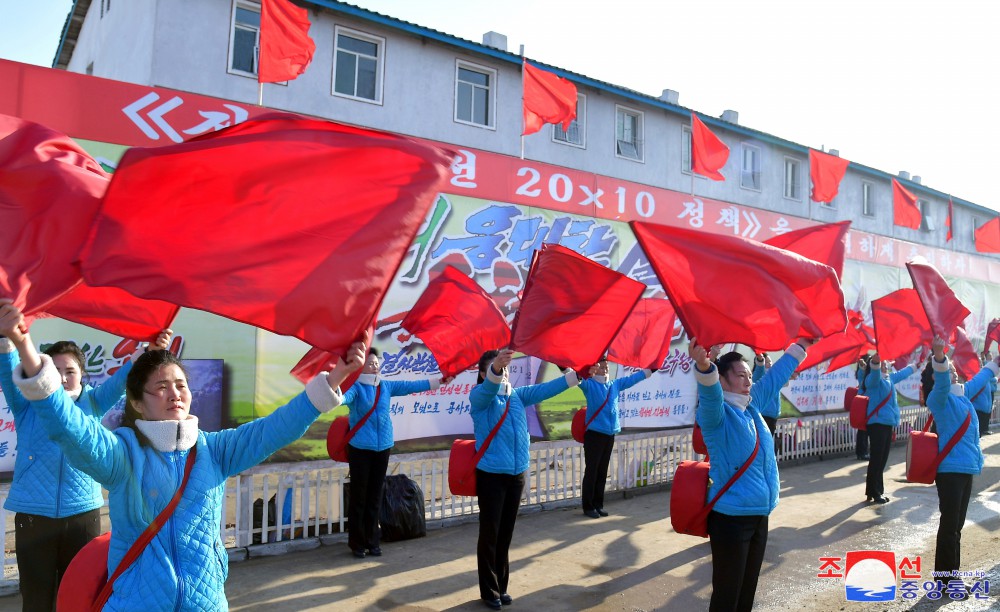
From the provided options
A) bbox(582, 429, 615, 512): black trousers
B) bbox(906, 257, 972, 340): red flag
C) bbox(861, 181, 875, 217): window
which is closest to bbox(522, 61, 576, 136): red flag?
bbox(582, 429, 615, 512): black trousers

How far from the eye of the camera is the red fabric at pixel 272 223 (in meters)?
2.45

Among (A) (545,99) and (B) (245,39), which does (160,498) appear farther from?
(B) (245,39)

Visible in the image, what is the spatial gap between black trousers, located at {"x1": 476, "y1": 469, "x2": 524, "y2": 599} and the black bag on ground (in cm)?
182

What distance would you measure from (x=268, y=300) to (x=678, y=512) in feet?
8.96

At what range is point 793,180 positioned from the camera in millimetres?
24234

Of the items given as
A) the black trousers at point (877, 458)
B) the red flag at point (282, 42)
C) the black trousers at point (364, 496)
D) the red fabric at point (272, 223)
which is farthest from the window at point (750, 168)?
the red fabric at point (272, 223)

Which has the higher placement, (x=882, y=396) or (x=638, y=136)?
(x=638, y=136)

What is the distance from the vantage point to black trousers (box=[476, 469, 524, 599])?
512 cm

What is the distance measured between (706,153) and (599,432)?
7350 millimetres

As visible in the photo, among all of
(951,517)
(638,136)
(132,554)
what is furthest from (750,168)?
(132,554)

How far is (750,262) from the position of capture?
4227mm

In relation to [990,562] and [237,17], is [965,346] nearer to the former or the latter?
[990,562]

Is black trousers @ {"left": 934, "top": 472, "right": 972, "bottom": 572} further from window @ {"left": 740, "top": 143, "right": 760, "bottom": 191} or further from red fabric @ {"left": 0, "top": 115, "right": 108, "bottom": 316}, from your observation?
window @ {"left": 740, "top": 143, "right": 760, "bottom": 191}

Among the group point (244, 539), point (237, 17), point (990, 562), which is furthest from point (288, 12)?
point (990, 562)
